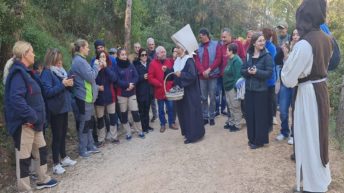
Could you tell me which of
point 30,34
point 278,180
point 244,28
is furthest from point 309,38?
point 244,28

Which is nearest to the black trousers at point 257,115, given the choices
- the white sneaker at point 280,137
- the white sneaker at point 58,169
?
the white sneaker at point 280,137

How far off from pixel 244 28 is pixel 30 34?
1409 cm

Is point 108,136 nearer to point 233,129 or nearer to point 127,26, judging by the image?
point 233,129

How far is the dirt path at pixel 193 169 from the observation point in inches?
204

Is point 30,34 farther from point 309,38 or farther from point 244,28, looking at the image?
point 244,28

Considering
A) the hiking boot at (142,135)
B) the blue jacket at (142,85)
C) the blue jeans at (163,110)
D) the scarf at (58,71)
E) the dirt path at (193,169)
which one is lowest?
the dirt path at (193,169)

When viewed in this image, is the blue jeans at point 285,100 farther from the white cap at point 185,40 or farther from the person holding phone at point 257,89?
the white cap at point 185,40

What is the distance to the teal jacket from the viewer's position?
23.9 feet

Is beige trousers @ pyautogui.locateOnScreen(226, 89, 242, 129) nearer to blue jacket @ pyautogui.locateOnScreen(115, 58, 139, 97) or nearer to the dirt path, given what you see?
the dirt path

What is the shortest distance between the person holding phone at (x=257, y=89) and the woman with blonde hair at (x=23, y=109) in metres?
3.30

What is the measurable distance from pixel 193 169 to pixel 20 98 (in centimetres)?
271

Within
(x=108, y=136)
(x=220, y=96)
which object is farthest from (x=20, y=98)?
(x=220, y=96)

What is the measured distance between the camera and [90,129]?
6801 mm

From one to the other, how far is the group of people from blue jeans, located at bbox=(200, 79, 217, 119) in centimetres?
2
